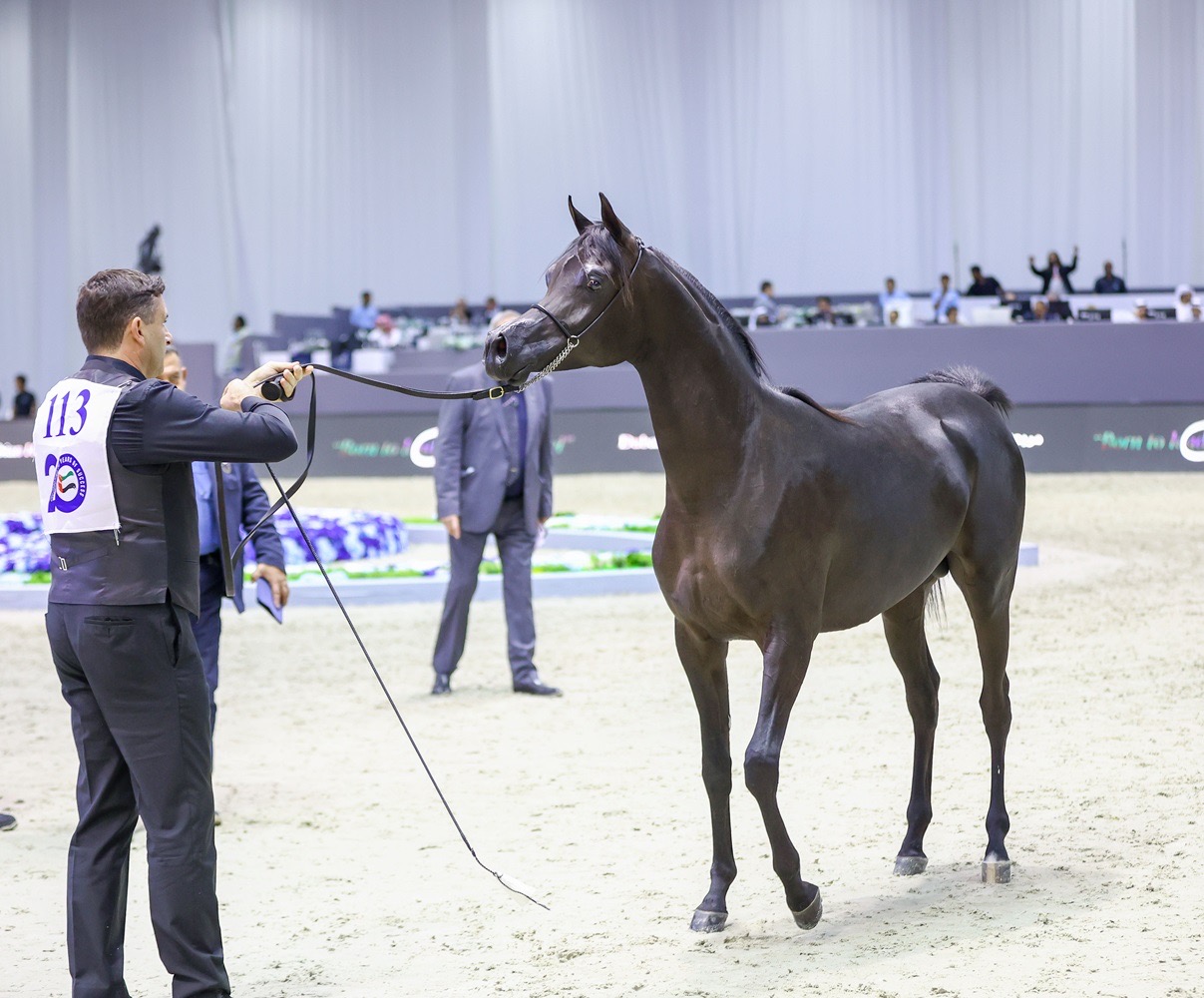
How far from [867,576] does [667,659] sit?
465cm

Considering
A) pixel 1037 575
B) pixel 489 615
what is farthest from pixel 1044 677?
pixel 489 615

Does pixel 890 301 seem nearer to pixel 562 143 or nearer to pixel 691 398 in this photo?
pixel 562 143

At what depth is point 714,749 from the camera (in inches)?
172

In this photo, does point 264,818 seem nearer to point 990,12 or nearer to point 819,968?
point 819,968

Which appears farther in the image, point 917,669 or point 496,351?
point 917,669

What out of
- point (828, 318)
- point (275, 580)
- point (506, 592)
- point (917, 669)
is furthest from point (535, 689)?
point (828, 318)

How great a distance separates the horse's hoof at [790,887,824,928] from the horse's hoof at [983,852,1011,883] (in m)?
0.73

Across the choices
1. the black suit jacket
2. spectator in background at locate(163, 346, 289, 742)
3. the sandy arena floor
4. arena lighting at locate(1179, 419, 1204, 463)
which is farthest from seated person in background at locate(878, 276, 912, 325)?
spectator in background at locate(163, 346, 289, 742)

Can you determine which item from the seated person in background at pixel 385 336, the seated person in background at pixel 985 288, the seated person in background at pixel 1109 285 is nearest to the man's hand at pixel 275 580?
the seated person in background at pixel 385 336

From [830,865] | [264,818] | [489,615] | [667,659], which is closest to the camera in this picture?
[830,865]

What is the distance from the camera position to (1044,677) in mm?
7754

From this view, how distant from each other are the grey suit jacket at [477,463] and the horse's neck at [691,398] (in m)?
4.00

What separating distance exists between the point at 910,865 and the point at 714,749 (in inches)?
35.2

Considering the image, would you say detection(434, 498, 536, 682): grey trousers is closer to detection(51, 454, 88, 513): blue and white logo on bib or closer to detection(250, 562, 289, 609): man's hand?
detection(250, 562, 289, 609): man's hand
